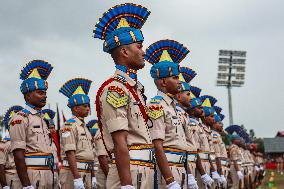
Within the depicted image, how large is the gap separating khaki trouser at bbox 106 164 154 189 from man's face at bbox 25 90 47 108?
311 cm

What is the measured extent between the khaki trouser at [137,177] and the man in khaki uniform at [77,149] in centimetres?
404

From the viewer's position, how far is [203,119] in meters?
13.4

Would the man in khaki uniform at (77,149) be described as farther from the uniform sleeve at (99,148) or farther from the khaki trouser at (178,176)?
the khaki trouser at (178,176)

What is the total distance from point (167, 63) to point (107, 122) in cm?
293

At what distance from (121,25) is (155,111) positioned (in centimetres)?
158

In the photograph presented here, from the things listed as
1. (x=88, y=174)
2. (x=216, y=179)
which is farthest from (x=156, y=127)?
(x=216, y=179)

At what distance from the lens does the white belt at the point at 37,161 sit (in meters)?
6.78

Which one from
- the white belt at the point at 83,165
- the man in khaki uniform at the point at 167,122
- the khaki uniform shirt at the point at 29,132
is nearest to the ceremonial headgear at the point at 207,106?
the white belt at the point at 83,165

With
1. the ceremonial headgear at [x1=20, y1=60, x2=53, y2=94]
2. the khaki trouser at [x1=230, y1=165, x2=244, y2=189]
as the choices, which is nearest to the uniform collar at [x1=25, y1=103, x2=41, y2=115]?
the ceremonial headgear at [x1=20, y1=60, x2=53, y2=94]

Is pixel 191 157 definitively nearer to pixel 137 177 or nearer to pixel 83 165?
pixel 83 165

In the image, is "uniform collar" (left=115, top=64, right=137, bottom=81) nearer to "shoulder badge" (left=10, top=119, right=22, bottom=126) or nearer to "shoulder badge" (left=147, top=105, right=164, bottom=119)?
"shoulder badge" (left=147, top=105, right=164, bottom=119)

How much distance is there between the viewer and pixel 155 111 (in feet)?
20.1

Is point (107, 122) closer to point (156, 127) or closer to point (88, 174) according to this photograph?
point (156, 127)

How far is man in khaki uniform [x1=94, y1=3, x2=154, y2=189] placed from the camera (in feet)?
14.0
